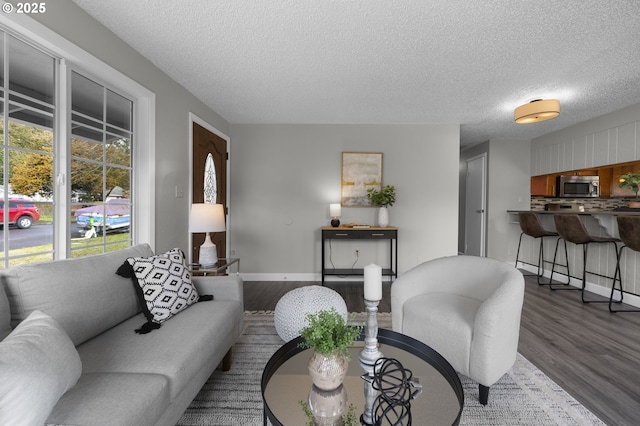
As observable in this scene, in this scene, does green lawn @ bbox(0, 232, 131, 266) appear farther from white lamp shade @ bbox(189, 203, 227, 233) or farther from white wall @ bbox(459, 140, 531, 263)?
white wall @ bbox(459, 140, 531, 263)

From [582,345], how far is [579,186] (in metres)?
3.84

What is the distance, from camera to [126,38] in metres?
2.19

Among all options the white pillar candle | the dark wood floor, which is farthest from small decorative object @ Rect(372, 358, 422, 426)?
the dark wood floor

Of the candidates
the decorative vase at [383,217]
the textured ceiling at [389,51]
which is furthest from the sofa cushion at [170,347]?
the decorative vase at [383,217]

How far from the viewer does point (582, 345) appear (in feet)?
7.52

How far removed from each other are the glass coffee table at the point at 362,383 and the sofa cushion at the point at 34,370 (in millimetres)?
626

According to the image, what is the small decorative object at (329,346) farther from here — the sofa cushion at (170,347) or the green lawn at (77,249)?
the green lawn at (77,249)

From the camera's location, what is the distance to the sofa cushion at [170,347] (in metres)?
1.20

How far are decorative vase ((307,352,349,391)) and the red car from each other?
1.81 meters

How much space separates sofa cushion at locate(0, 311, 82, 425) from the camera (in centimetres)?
74

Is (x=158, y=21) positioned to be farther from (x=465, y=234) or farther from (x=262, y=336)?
(x=465, y=234)

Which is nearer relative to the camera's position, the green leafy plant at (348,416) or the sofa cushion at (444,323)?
the green leafy plant at (348,416)

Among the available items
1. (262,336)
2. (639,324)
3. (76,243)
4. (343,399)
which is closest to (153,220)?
(76,243)

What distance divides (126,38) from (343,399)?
2.75 meters
